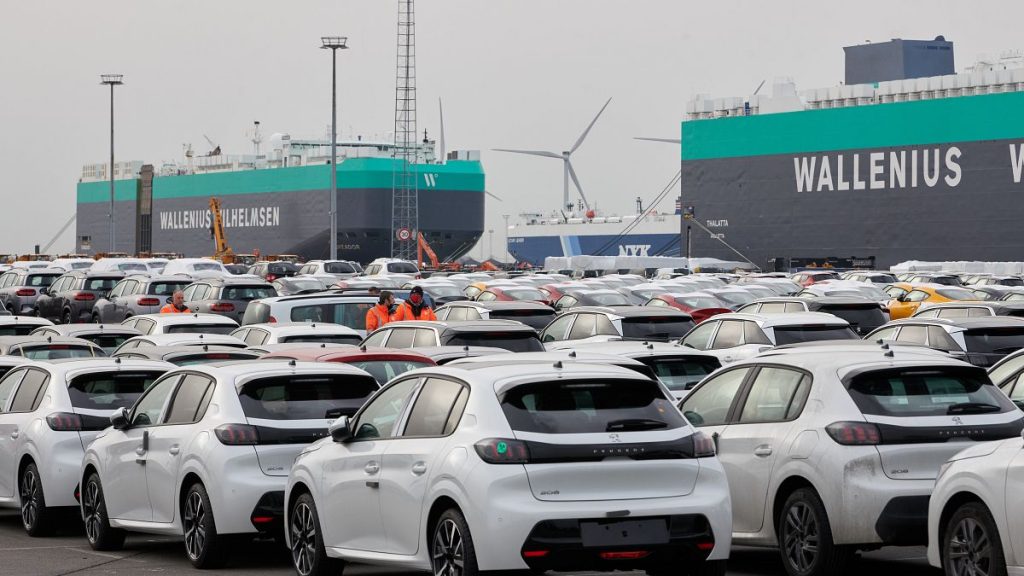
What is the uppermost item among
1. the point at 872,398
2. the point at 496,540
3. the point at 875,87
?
the point at 875,87

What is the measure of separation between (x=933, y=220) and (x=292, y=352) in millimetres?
71590

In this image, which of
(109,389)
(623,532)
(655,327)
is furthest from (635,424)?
(655,327)

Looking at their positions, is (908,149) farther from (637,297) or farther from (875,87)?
(637,297)

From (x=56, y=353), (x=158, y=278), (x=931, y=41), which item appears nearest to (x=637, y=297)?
(x=158, y=278)

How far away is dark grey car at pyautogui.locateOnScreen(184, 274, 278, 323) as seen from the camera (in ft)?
105

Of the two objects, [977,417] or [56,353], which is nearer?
[977,417]

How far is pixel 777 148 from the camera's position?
90562 mm

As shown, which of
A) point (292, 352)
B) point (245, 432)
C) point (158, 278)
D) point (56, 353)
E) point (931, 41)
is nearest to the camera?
point (245, 432)

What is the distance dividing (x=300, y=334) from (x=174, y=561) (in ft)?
22.0

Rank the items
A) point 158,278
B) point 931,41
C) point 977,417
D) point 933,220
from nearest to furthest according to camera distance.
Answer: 1. point 977,417
2. point 158,278
3. point 933,220
4. point 931,41

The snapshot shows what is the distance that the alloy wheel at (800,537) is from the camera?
355 inches

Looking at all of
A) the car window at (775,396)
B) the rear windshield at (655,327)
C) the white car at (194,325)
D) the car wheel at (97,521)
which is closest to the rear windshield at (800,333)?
the rear windshield at (655,327)

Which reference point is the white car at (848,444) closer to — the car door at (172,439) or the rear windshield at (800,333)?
the car door at (172,439)

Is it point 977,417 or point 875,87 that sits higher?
point 875,87
